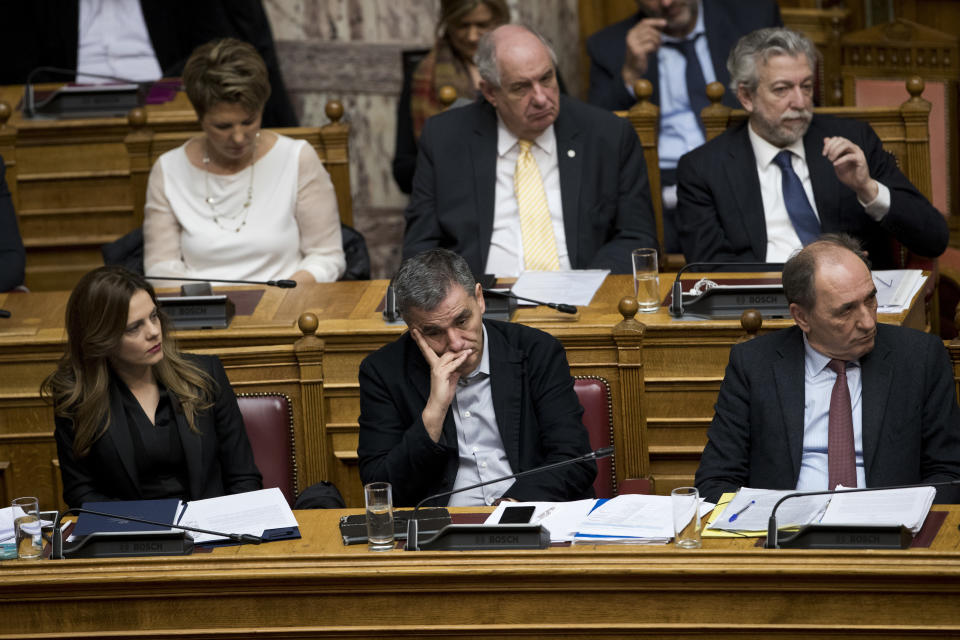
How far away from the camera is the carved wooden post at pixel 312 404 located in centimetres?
323

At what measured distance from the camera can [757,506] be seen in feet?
7.88

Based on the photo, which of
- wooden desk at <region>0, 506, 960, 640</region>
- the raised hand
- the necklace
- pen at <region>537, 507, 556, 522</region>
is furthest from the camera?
the necklace

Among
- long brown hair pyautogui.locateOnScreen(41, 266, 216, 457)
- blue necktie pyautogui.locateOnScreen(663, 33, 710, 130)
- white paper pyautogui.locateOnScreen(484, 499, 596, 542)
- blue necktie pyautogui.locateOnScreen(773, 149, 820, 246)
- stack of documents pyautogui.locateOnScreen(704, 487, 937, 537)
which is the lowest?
white paper pyautogui.locateOnScreen(484, 499, 596, 542)

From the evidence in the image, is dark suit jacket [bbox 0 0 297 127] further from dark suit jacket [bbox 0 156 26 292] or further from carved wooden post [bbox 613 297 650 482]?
carved wooden post [bbox 613 297 650 482]

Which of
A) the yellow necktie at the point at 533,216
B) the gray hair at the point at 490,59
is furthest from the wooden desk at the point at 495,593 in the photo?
the gray hair at the point at 490,59

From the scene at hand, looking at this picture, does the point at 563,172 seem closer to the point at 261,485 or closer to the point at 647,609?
the point at 261,485

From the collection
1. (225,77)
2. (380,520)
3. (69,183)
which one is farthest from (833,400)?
(69,183)

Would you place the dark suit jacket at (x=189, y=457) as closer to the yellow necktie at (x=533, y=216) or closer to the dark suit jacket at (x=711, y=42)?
the yellow necktie at (x=533, y=216)

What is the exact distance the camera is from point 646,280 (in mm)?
3410

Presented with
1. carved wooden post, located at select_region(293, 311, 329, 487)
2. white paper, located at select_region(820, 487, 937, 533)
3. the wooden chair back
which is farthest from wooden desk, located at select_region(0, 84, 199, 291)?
white paper, located at select_region(820, 487, 937, 533)

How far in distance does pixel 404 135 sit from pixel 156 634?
293 cm

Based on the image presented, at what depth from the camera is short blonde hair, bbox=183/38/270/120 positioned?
3971 mm

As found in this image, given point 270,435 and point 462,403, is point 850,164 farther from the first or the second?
point 270,435

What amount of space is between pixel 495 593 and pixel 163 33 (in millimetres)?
3565
